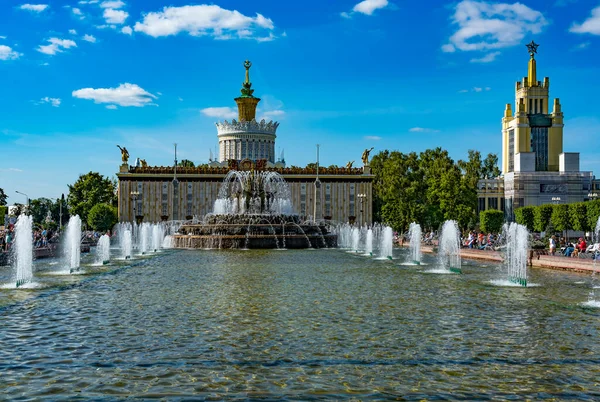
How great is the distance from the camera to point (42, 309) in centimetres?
1430

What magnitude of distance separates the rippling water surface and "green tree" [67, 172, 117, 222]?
73.5m

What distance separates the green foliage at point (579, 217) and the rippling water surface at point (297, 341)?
128 ft

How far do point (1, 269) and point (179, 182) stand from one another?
68104 mm

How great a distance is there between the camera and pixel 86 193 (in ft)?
301

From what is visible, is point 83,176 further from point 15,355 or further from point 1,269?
point 15,355

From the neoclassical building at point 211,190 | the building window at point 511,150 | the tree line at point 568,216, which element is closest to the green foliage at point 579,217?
the tree line at point 568,216

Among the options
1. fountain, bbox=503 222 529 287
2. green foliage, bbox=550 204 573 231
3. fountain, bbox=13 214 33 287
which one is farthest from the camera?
green foliage, bbox=550 204 573 231

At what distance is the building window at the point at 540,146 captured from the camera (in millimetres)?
105750

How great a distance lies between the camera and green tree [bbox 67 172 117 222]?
295 ft

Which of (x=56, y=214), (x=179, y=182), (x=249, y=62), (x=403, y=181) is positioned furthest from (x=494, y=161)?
(x=56, y=214)

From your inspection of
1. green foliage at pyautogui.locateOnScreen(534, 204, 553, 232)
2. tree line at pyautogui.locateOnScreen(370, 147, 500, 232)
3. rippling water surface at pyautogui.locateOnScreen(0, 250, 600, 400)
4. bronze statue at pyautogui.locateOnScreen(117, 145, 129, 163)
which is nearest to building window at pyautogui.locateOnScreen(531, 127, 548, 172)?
tree line at pyautogui.locateOnScreen(370, 147, 500, 232)

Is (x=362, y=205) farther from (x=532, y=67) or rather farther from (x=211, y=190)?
(x=532, y=67)

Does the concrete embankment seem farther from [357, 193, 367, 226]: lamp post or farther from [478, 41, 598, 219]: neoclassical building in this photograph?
[478, 41, 598, 219]: neoclassical building

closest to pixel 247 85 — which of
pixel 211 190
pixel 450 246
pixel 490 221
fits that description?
pixel 211 190
